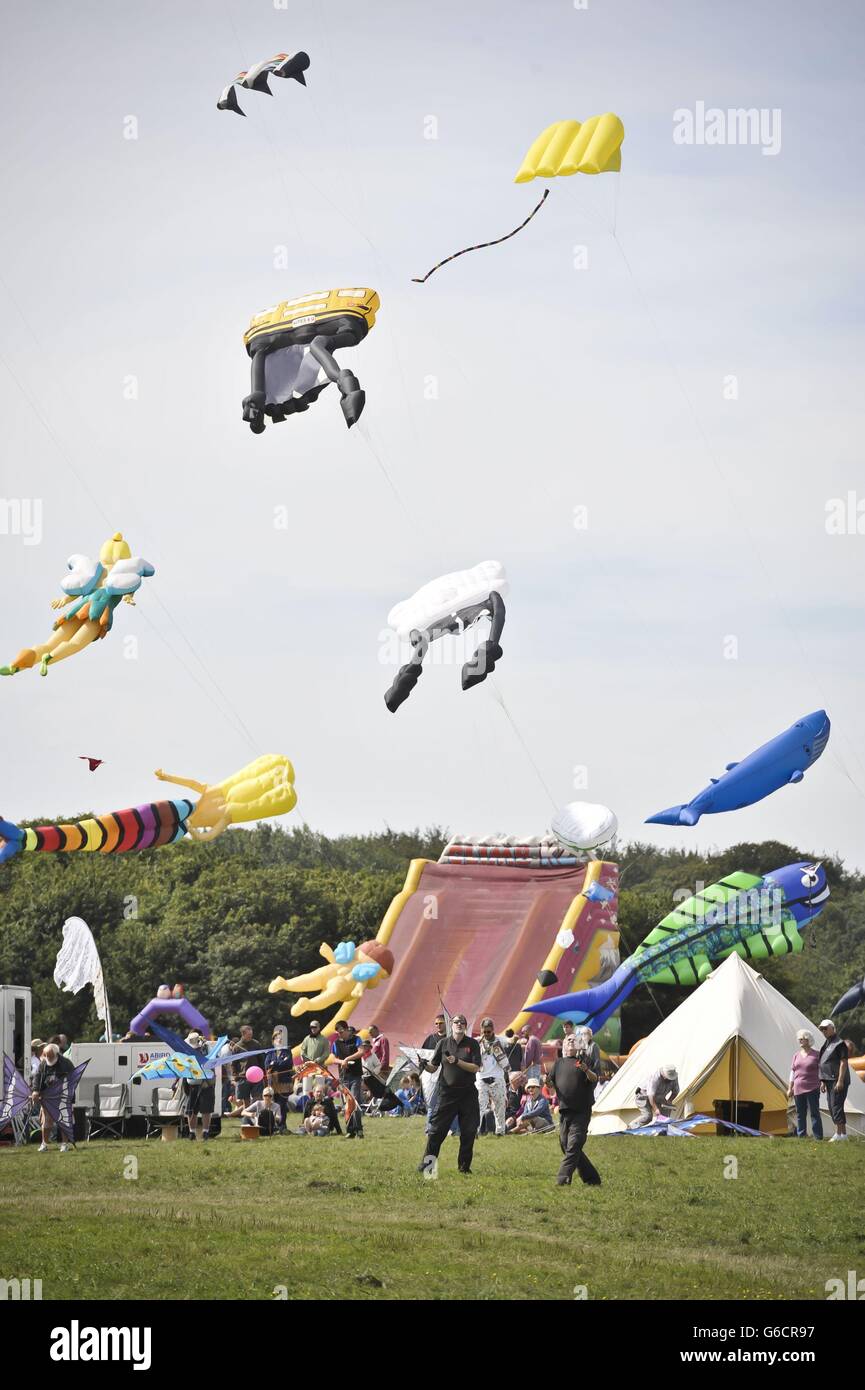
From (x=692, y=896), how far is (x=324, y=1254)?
13.3 meters

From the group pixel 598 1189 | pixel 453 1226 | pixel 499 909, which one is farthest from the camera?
pixel 499 909

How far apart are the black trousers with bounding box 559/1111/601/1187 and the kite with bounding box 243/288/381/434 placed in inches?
328

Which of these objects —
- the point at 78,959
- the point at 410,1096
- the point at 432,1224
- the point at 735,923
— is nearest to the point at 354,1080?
the point at 410,1096

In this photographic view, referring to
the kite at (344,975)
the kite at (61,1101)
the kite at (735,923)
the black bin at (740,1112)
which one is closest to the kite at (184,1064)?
the kite at (61,1101)

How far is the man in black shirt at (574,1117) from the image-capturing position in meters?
13.3

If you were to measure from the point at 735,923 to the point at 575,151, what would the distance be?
9660mm

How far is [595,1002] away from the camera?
23.9 metres

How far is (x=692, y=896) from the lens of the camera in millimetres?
23047

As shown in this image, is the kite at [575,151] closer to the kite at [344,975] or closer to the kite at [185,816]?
the kite at [185,816]

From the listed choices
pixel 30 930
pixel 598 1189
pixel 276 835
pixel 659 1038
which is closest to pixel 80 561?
pixel 659 1038

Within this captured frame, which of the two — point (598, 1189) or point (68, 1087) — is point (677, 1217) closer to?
point (598, 1189)

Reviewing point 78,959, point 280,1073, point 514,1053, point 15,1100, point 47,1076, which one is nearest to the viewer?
point 47,1076

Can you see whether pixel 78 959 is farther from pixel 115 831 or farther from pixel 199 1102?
pixel 199 1102

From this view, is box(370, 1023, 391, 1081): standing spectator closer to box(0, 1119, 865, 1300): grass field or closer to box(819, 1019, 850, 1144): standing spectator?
box(0, 1119, 865, 1300): grass field
